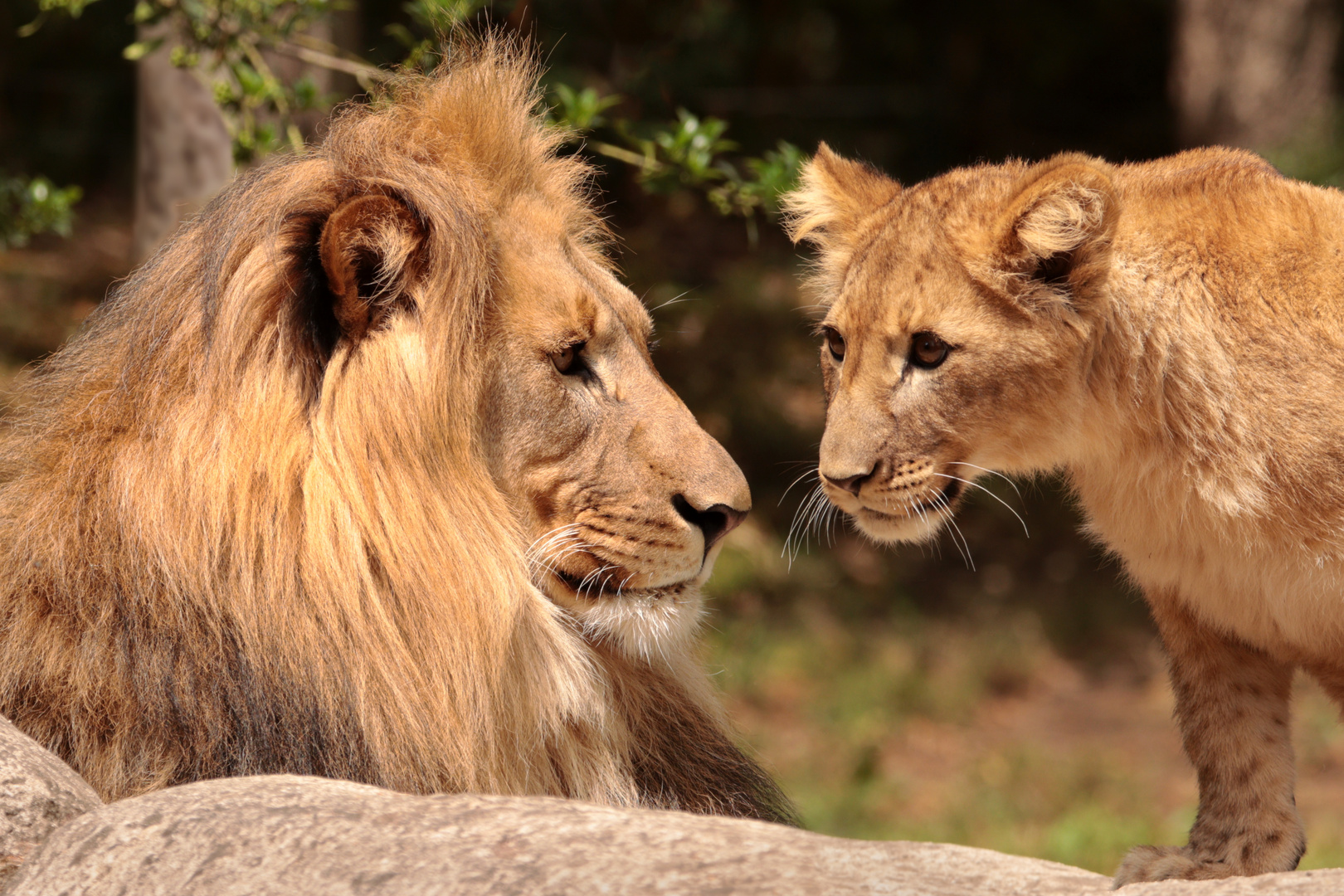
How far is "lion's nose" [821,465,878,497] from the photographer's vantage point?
2.66 meters

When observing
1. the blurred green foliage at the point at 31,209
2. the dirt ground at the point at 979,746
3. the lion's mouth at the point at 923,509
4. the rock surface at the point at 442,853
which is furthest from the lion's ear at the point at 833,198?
the dirt ground at the point at 979,746

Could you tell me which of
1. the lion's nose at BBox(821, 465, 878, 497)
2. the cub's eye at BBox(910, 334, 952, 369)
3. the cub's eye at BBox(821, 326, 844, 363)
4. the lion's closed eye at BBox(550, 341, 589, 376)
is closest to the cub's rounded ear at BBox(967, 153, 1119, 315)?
the cub's eye at BBox(910, 334, 952, 369)

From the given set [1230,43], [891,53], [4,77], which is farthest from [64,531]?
[891,53]

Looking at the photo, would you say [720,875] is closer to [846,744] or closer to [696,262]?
[846,744]

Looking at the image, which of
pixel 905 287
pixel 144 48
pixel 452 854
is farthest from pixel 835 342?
pixel 144 48

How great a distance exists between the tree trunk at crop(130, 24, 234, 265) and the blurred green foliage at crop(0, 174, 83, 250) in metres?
0.22

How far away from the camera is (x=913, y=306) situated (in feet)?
8.94

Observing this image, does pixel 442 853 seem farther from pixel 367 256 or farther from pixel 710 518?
pixel 367 256

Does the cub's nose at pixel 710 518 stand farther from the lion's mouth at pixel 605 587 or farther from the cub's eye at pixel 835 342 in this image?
the cub's eye at pixel 835 342

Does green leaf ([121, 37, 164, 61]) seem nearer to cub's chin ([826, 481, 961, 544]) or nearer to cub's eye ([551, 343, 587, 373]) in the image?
cub's eye ([551, 343, 587, 373])

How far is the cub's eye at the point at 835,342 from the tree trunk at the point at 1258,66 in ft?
14.2

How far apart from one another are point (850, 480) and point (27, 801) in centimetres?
153

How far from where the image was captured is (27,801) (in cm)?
194

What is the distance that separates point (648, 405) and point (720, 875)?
1.00 metres
